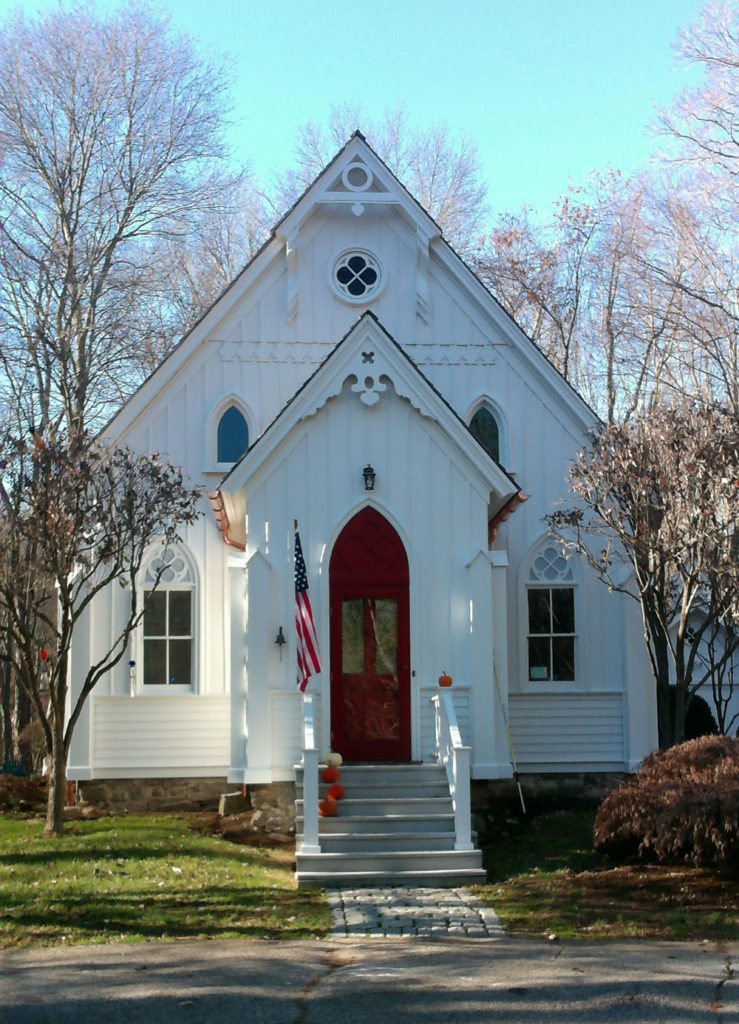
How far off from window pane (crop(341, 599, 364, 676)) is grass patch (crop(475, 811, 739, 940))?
2935 millimetres

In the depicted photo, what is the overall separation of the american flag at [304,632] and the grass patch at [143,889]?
7.13 ft

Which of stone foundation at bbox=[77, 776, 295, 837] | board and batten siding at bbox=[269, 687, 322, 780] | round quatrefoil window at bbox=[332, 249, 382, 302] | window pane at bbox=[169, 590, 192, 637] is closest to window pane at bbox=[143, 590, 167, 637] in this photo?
window pane at bbox=[169, 590, 192, 637]

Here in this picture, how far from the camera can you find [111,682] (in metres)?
17.7

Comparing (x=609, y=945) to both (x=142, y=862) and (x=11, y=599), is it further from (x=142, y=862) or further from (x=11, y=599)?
(x=11, y=599)

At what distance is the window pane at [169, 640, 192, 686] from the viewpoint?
17.9 metres

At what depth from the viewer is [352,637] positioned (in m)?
15.9

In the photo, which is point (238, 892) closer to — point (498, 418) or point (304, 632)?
point (304, 632)

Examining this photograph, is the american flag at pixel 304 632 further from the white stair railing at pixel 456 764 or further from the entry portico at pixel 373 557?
the white stair railing at pixel 456 764

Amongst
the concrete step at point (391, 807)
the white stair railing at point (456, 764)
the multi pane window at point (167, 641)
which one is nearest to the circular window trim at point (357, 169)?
the multi pane window at point (167, 641)

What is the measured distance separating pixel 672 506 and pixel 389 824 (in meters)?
4.84

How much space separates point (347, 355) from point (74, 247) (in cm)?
1224

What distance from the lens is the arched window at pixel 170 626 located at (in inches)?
705

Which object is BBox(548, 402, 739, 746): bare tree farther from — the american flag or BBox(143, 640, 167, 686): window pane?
BBox(143, 640, 167, 686): window pane

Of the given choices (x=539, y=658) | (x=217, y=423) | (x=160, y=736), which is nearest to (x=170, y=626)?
(x=160, y=736)
